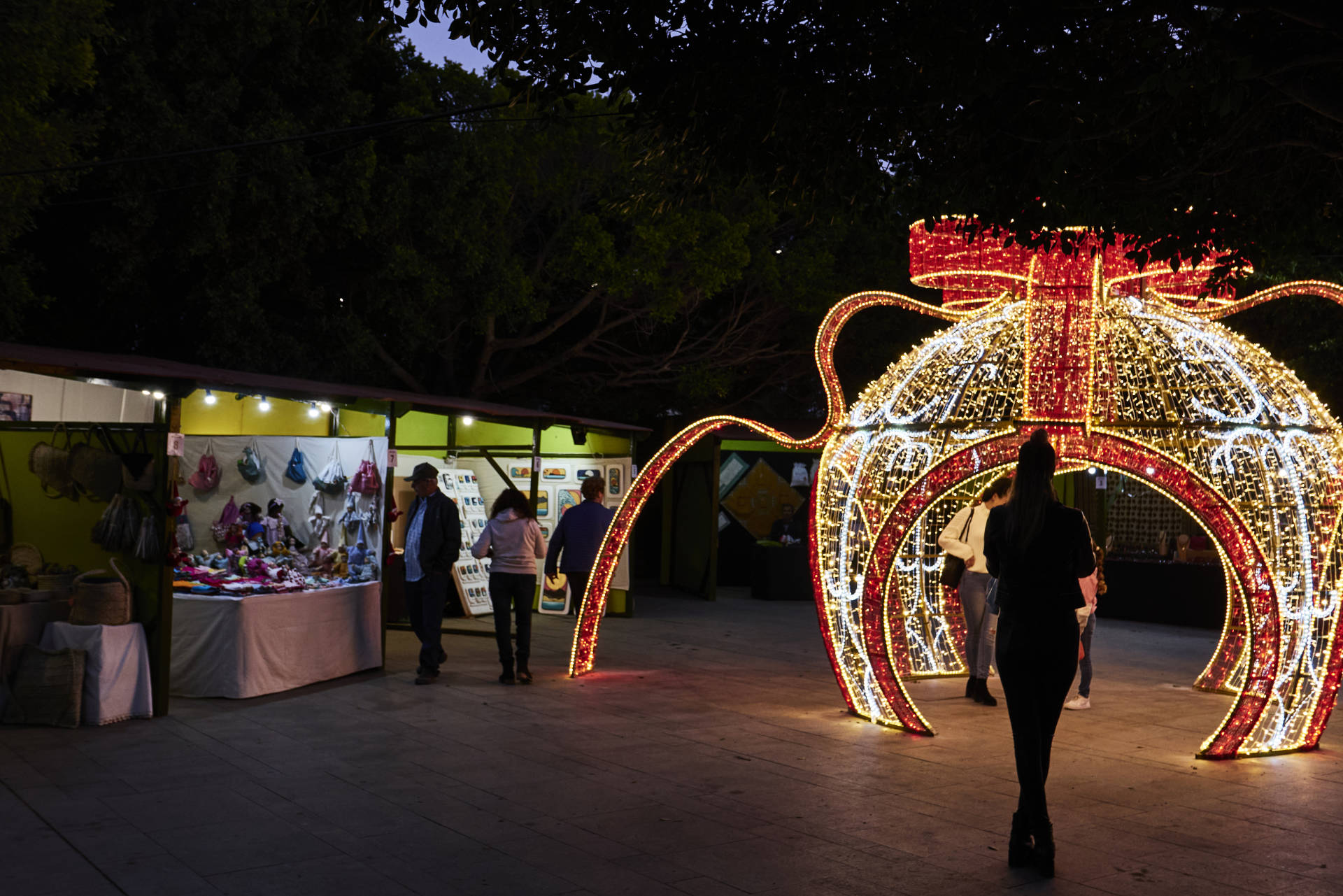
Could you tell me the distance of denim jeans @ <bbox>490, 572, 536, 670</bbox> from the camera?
10.5m

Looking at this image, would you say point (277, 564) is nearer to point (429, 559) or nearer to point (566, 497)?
point (429, 559)

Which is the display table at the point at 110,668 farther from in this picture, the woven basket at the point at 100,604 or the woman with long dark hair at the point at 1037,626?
the woman with long dark hair at the point at 1037,626

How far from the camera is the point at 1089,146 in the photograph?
20.7ft

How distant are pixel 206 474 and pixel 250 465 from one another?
0.41 metres

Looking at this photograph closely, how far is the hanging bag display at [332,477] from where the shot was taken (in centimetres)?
1220

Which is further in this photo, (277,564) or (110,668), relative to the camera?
(277,564)

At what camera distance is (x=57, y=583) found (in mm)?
8938

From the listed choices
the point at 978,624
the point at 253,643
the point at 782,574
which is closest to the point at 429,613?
the point at 253,643

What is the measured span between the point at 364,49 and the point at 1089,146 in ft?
44.8

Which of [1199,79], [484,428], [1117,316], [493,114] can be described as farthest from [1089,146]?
[493,114]

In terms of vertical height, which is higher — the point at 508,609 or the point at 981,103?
the point at 981,103

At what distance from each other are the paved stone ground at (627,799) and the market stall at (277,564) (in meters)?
0.32

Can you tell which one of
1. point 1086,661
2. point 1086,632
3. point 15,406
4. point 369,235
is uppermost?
point 369,235

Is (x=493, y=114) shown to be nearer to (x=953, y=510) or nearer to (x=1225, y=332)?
(x=953, y=510)
